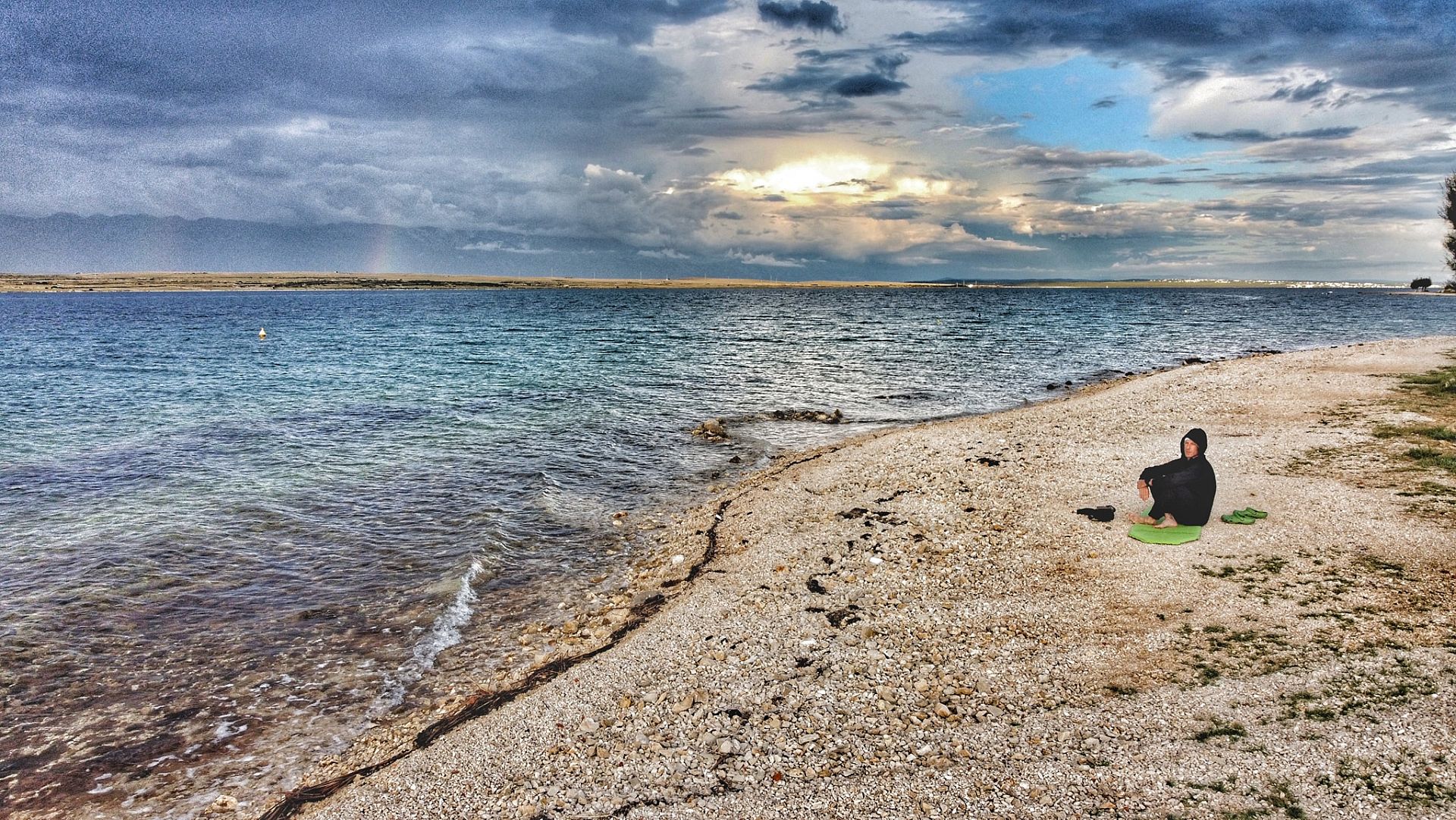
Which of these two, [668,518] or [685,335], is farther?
[685,335]

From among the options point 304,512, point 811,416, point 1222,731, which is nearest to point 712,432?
point 811,416

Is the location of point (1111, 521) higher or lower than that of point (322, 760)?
higher

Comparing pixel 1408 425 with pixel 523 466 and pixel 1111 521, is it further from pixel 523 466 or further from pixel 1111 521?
pixel 523 466

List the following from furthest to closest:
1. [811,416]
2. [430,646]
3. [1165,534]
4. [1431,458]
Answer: [811,416] < [1431,458] < [1165,534] < [430,646]

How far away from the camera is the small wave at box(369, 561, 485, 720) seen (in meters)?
10.0

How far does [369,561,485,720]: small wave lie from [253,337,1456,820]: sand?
1287 millimetres

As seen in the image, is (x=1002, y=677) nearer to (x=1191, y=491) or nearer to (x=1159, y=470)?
(x=1191, y=491)

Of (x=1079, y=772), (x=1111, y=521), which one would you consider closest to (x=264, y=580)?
(x=1079, y=772)

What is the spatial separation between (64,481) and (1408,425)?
128 ft

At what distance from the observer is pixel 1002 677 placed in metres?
8.59

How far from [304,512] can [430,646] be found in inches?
360

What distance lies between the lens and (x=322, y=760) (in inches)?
340

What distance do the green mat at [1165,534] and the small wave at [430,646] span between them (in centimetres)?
1208

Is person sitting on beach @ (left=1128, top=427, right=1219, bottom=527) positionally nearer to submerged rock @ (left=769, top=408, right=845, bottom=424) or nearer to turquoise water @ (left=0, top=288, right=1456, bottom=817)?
turquoise water @ (left=0, top=288, right=1456, bottom=817)
